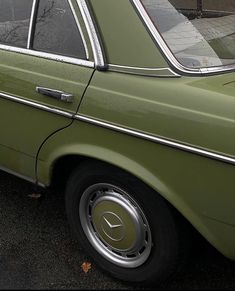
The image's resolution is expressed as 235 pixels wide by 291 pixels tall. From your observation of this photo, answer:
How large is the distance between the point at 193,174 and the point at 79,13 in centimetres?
107

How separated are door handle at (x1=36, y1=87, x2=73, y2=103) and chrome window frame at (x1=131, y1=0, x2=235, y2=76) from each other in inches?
21.5

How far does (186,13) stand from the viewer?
9.12ft

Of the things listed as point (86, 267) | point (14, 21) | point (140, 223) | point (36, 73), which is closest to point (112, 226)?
point (140, 223)

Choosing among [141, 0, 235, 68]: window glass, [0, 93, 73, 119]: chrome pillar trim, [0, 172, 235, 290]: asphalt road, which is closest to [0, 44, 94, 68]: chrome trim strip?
[0, 93, 73, 119]: chrome pillar trim

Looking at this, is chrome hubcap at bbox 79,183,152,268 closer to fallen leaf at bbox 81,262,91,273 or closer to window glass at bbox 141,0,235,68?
fallen leaf at bbox 81,262,91,273

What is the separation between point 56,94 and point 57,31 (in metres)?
0.40

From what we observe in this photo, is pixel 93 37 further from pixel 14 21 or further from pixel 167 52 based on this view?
pixel 14 21

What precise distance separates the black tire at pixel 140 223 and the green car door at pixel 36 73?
1.09 feet

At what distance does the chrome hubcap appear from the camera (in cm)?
259

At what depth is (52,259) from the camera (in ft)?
9.95

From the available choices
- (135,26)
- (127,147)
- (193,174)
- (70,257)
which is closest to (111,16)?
(135,26)

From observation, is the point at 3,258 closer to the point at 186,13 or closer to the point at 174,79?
the point at 174,79

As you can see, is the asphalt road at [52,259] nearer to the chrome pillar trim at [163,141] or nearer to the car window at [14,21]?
the chrome pillar trim at [163,141]

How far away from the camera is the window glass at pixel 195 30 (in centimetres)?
253
